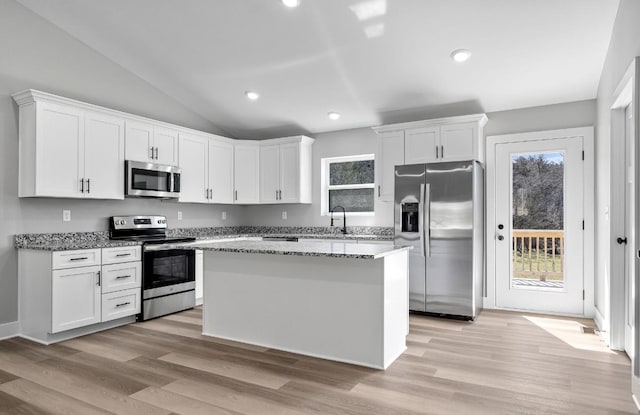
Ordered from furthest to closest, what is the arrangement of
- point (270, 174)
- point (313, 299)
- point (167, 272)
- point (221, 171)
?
1. point (270, 174)
2. point (221, 171)
3. point (167, 272)
4. point (313, 299)

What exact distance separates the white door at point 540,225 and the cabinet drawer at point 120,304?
4084mm

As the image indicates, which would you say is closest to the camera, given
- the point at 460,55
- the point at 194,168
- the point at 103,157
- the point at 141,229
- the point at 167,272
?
the point at 460,55

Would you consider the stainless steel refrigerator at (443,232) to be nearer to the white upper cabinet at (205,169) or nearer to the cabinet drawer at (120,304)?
the white upper cabinet at (205,169)

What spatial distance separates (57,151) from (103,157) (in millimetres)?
457

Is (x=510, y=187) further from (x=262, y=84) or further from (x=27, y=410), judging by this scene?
(x=27, y=410)

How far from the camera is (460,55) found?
3.84 metres

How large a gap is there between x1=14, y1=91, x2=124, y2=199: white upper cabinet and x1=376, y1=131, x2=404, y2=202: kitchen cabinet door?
3019 mm

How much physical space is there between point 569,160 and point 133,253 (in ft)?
15.8

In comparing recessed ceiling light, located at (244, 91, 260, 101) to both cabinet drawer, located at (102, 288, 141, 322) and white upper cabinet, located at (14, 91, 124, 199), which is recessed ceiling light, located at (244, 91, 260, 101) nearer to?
white upper cabinet, located at (14, 91, 124, 199)

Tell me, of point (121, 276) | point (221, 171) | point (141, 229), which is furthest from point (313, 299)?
point (221, 171)

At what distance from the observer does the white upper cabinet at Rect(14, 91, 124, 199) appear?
12.4 feet

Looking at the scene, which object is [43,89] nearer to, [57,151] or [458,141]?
[57,151]

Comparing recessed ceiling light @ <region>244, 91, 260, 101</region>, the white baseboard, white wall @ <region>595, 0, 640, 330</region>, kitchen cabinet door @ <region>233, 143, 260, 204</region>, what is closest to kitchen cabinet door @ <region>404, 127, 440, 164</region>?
white wall @ <region>595, 0, 640, 330</region>

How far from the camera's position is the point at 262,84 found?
16.0 ft
